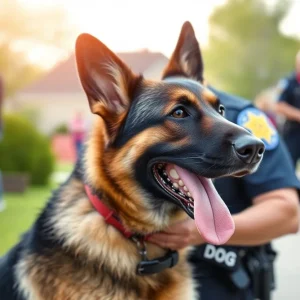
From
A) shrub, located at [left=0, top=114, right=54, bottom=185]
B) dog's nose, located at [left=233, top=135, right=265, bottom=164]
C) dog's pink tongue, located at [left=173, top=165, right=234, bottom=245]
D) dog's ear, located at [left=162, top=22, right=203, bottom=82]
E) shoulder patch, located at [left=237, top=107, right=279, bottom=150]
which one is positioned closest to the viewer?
dog's nose, located at [left=233, top=135, right=265, bottom=164]

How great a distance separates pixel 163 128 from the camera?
5.92ft

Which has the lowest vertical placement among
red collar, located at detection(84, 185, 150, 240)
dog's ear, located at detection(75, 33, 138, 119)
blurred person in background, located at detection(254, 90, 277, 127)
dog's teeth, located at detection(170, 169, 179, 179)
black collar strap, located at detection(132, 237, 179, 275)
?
blurred person in background, located at detection(254, 90, 277, 127)

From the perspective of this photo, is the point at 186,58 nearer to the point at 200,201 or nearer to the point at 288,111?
the point at 200,201

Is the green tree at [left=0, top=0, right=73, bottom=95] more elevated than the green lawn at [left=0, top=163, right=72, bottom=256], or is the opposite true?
the green lawn at [left=0, top=163, right=72, bottom=256]

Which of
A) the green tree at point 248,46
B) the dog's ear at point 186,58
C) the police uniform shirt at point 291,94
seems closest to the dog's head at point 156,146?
the dog's ear at point 186,58

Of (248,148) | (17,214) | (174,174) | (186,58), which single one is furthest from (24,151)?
(248,148)

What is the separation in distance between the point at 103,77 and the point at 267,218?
3.07 feet

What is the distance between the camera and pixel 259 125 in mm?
2256

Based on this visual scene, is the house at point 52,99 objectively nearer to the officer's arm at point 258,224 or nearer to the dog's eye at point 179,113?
the officer's arm at point 258,224

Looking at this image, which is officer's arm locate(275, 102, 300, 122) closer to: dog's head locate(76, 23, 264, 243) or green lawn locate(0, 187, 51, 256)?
green lawn locate(0, 187, 51, 256)

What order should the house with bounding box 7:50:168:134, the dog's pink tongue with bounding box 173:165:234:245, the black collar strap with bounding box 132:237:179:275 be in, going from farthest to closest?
the house with bounding box 7:50:168:134, the black collar strap with bounding box 132:237:179:275, the dog's pink tongue with bounding box 173:165:234:245

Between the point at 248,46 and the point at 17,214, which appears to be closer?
the point at 17,214

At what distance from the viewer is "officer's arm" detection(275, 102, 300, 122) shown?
16.4 feet

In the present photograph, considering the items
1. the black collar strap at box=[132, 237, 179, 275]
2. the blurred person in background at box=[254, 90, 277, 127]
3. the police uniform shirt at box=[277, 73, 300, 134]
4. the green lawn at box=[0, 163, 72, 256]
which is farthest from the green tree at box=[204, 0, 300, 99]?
the black collar strap at box=[132, 237, 179, 275]
